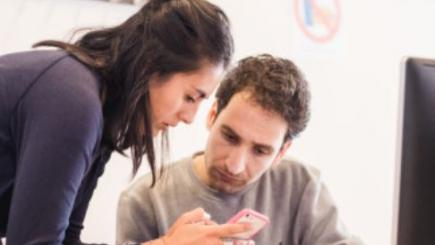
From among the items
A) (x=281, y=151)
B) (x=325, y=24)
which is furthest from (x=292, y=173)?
(x=325, y=24)

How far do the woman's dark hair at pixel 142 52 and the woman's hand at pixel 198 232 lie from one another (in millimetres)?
150

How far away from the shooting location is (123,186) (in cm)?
169

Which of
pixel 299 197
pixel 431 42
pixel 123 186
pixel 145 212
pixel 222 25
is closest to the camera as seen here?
pixel 222 25

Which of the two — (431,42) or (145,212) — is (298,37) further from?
(145,212)

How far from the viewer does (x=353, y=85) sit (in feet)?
7.04

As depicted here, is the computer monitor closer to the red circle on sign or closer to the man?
the man

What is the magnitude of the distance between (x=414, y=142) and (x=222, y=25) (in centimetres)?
38

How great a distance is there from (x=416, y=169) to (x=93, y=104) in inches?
18.4

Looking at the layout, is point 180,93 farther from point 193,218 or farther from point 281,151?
point 281,151

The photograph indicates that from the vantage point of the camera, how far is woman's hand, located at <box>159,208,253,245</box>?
0.96 metres

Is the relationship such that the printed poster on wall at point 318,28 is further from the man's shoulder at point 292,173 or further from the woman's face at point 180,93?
the woman's face at point 180,93

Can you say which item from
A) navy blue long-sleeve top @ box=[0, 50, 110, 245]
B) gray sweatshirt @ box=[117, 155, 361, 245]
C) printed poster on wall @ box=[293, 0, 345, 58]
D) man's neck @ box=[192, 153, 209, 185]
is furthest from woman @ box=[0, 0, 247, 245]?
printed poster on wall @ box=[293, 0, 345, 58]

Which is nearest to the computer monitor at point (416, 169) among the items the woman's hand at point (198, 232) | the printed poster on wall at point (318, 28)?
the woman's hand at point (198, 232)

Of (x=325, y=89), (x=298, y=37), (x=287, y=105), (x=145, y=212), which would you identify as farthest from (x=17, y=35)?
(x=325, y=89)
